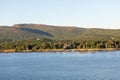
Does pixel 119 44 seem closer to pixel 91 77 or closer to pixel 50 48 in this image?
pixel 50 48

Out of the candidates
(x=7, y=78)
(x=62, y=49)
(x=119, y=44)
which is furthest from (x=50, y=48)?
(x=7, y=78)

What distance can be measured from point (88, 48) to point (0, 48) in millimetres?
42389

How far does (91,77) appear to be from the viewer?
61.2 m

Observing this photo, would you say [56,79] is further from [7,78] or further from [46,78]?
[7,78]

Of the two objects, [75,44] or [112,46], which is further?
[75,44]

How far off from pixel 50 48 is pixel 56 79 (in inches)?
4545

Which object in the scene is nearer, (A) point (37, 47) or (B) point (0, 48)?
(A) point (37, 47)

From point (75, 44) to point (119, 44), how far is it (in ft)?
67.7

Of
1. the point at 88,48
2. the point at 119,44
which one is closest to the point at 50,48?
the point at 88,48

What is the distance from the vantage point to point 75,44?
7170 inches

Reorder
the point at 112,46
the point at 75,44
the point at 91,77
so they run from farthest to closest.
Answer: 1. the point at 75,44
2. the point at 112,46
3. the point at 91,77

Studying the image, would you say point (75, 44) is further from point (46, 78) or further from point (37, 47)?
point (46, 78)

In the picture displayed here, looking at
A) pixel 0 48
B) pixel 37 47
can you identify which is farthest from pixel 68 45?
pixel 0 48

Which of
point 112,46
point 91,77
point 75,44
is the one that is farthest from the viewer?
point 75,44
